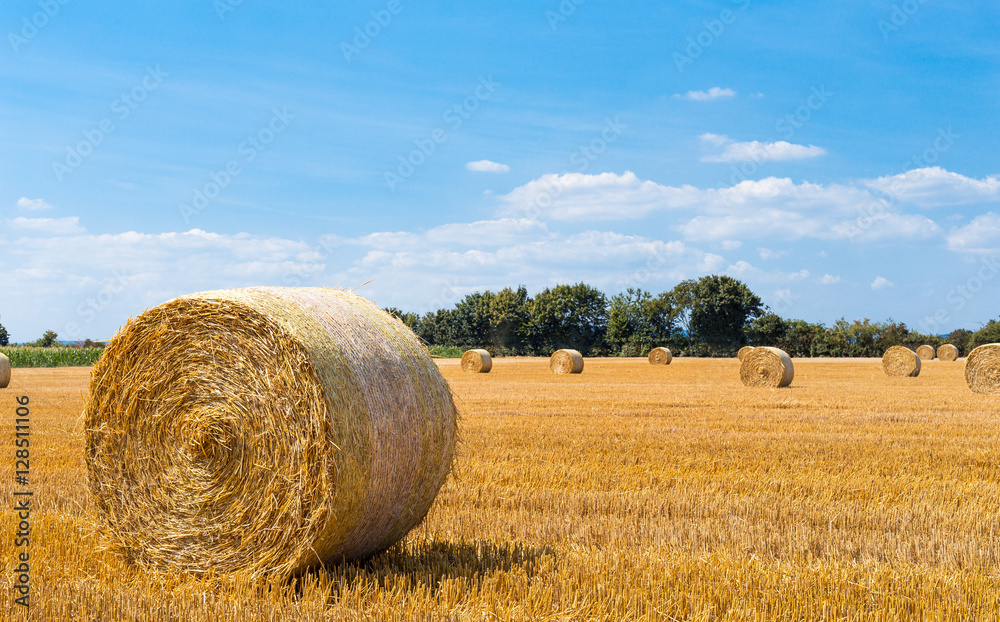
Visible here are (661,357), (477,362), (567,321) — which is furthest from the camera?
(567,321)

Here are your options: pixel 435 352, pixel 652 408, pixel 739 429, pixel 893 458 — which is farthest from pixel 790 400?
pixel 435 352

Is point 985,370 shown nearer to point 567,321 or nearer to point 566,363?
point 566,363

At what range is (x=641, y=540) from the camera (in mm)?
6043

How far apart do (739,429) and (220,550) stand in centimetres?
931

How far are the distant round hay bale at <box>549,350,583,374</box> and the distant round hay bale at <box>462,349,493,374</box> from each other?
3.00 meters

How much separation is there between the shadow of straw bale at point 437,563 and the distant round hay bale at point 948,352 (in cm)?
4921

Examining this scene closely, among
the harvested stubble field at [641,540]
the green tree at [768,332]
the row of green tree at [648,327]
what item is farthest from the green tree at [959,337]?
the harvested stubble field at [641,540]

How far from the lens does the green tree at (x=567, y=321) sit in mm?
70688

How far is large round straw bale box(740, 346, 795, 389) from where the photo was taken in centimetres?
2369

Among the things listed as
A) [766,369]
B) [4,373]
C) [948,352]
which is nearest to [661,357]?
[948,352]

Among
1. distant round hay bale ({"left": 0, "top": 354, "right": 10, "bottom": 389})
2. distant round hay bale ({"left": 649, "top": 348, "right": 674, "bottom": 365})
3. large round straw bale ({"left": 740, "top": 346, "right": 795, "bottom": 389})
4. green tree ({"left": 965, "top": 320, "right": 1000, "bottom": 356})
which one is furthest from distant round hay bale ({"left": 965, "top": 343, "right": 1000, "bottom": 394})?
green tree ({"left": 965, "top": 320, "right": 1000, "bottom": 356})

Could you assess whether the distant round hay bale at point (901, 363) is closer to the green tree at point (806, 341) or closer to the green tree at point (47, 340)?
the green tree at point (806, 341)

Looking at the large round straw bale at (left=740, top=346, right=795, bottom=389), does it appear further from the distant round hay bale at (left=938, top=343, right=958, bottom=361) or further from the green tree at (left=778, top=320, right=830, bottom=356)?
the green tree at (left=778, top=320, right=830, bottom=356)

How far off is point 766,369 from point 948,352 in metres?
29.9
